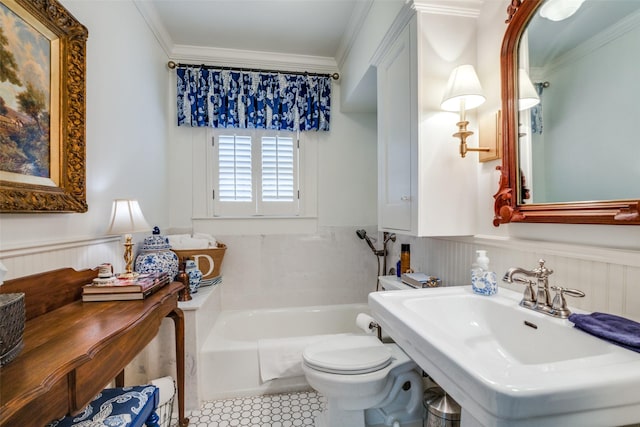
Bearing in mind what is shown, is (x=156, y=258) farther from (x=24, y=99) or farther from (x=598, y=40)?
(x=598, y=40)

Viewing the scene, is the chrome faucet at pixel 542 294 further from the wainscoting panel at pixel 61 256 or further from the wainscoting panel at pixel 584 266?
the wainscoting panel at pixel 61 256

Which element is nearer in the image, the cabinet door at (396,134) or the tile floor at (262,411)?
the cabinet door at (396,134)

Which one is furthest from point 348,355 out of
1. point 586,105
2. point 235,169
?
point 235,169

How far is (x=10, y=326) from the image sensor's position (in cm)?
70

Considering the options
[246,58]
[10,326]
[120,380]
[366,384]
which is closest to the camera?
[10,326]

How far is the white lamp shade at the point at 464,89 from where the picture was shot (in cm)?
126

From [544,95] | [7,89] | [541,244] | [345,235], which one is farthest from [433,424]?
[7,89]

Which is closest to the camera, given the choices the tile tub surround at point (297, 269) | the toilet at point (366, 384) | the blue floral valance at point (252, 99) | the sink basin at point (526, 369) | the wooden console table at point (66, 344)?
the sink basin at point (526, 369)

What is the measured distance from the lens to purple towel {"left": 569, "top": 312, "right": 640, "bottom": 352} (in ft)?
2.19

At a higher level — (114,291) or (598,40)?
(598,40)

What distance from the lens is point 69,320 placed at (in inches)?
40.0

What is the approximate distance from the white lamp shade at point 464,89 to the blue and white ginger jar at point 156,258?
5.87ft

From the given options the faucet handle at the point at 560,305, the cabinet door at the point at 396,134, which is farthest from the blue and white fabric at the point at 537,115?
the faucet handle at the point at 560,305

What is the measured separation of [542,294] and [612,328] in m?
0.22
